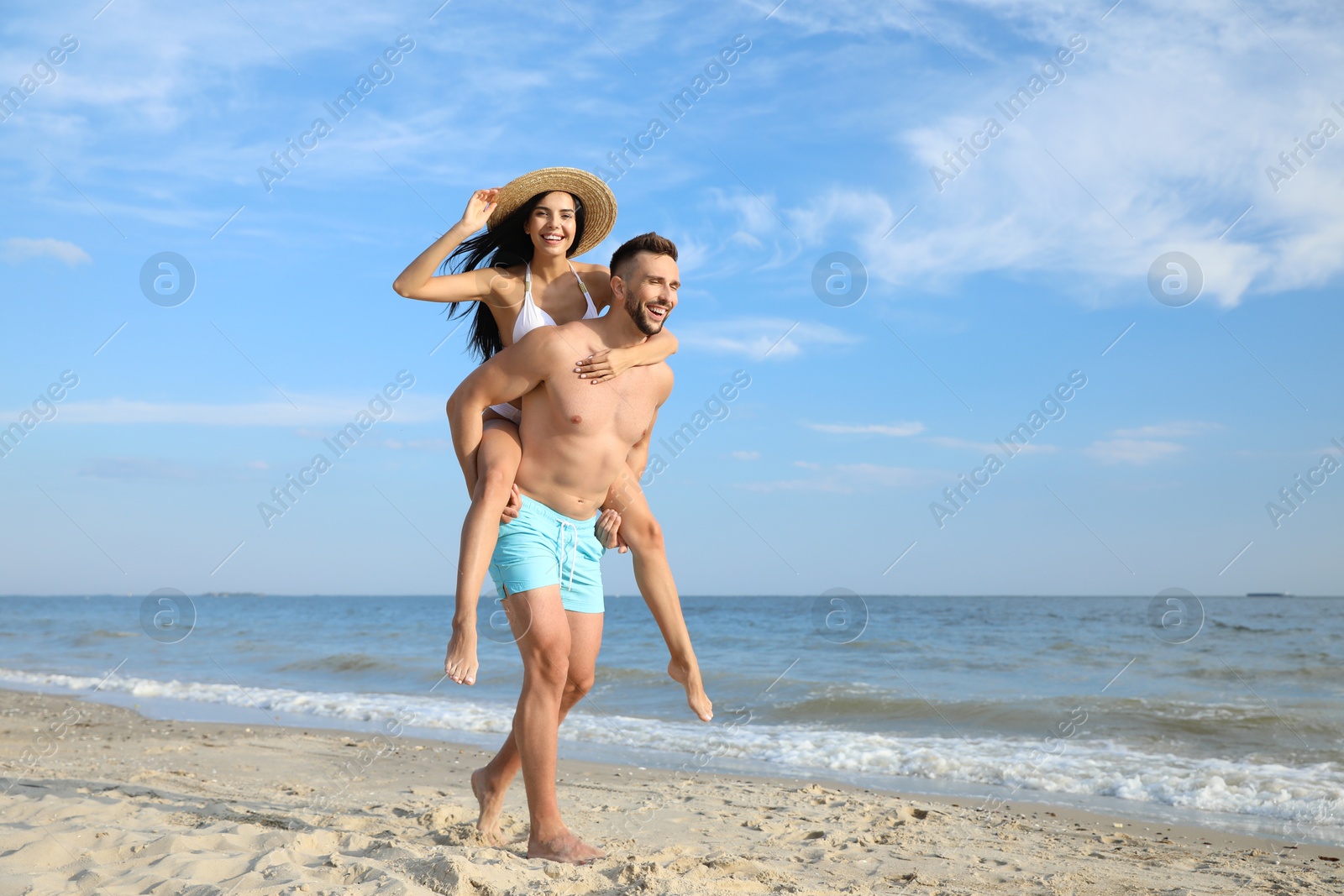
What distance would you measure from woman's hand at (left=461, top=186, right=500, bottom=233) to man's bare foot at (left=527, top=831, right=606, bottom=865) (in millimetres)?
2318

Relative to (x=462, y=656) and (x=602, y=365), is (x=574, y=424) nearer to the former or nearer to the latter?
(x=602, y=365)

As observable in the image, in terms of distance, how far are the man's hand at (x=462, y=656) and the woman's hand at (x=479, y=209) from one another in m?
1.50

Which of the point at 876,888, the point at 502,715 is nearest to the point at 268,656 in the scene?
the point at 502,715

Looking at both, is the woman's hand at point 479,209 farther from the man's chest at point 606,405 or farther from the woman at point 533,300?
the man's chest at point 606,405

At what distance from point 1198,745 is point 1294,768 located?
1124mm

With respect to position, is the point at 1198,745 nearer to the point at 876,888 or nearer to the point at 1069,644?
the point at 876,888

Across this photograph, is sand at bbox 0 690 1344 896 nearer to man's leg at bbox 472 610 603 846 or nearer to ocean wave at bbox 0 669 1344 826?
man's leg at bbox 472 610 603 846

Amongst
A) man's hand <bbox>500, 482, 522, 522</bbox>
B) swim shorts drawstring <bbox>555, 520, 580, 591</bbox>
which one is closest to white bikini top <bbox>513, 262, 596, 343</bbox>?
man's hand <bbox>500, 482, 522, 522</bbox>

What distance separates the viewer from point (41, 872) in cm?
316

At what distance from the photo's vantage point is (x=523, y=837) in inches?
167

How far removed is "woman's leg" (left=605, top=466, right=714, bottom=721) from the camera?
152 inches

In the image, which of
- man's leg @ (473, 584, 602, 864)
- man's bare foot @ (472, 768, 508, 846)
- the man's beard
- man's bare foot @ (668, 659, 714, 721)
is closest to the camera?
man's leg @ (473, 584, 602, 864)

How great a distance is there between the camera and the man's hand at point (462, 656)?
126 inches

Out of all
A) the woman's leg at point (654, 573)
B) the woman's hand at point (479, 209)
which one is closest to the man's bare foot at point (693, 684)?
the woman's leg at point (654, 573)
